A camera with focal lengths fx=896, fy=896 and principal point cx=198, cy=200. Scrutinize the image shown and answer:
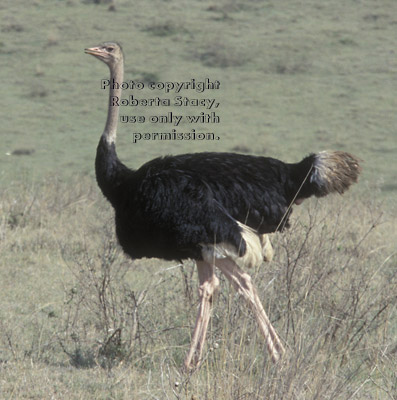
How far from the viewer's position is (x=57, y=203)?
9227 millimetres

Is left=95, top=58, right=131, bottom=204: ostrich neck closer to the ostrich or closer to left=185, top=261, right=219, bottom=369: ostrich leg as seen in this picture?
the ostrich

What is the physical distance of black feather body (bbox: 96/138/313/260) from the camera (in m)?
4.80

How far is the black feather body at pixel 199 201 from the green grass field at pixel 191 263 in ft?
0.82

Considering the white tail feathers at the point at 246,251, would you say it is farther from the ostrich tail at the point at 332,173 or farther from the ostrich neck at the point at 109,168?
the ostrich neck at the point at 109,168

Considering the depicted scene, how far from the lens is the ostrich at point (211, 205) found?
4766mm

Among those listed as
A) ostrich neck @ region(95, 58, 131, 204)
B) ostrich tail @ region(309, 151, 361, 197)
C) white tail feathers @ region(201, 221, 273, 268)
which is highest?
ostrich tail @ region(309, 151, 361, 197)

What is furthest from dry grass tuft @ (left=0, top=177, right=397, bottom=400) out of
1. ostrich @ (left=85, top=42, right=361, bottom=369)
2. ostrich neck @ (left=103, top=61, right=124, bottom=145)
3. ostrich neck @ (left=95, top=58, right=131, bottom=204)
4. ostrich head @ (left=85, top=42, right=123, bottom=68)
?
ostrich head @ (left=85, top=42, right=123, bottom=68)

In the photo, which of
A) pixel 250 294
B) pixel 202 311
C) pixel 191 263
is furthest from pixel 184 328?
pixel 191 263

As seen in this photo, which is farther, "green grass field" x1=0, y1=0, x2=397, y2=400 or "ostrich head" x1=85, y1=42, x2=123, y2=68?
"ostrich head" x1=85, y1=42, x2=123, y2=68

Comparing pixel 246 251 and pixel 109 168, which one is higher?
pixel 109 168

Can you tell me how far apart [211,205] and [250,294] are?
0.52m

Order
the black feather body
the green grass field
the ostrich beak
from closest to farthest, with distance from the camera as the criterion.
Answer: the green grass field < the black feather body < the ostrich beak

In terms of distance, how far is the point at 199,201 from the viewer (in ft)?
15.9

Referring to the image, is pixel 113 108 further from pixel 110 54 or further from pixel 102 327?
pixel 102 327
